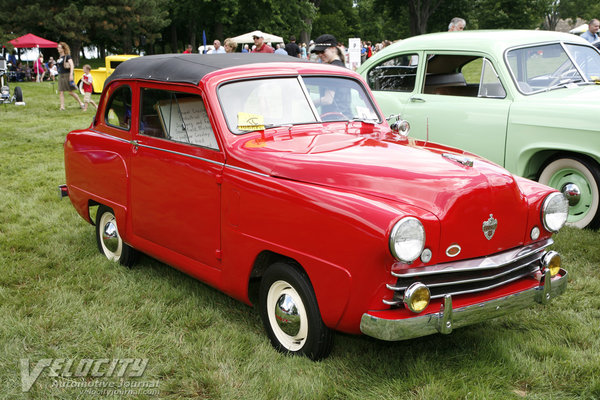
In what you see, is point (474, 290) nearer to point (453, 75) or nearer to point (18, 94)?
point (453, 75)

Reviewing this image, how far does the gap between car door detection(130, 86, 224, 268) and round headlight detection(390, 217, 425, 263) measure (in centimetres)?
141

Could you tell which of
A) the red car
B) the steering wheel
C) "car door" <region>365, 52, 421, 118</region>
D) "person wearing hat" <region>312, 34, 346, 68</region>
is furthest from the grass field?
"person wearing hat" <region>312, 34, 346, 68</region>

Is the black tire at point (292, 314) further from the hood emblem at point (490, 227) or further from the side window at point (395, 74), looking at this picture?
the side window at point (395, 74)

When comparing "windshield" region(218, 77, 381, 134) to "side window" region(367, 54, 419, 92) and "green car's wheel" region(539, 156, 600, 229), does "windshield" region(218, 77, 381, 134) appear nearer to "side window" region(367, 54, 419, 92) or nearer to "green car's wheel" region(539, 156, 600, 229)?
"green car's wheel" region(539, 156, 600, 229)

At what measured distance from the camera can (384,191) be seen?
3338 mm

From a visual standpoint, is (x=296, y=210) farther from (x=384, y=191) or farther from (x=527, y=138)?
(x=527, y=138)

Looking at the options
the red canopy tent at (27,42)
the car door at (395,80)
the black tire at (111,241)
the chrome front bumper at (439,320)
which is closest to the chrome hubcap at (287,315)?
the chrome front bumper at (439,320)

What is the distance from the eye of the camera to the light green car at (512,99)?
5.82 meters

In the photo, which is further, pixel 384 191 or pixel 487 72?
pixel 487 72

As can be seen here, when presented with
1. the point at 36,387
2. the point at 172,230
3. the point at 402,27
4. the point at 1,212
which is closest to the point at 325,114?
the point at 172,230

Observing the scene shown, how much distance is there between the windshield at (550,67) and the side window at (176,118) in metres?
3.54

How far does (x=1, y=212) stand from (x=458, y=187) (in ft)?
18.5

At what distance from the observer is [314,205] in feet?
10.8

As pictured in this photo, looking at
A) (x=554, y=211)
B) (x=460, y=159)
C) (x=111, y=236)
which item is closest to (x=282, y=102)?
(x=460, y=159)
